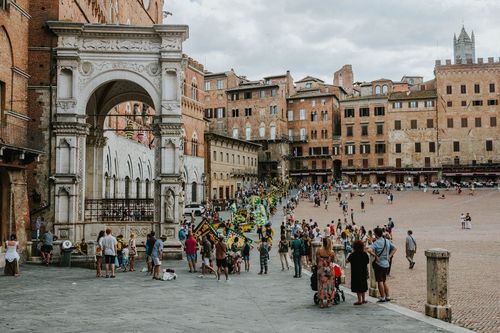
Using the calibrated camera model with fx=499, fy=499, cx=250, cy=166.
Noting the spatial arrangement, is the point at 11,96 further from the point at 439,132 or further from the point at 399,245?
the point at 439,132

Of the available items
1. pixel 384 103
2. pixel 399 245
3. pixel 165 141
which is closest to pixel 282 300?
pixel 165 141

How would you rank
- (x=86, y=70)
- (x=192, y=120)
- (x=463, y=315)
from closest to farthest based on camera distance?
(x=463, y=315), (x=86, y=70), (x=192, y=120)

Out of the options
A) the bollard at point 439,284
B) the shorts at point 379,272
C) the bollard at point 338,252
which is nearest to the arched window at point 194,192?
the bollard at point 338,252

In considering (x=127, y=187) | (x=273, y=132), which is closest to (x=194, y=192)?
(x=127, y=187)

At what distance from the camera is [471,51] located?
123 meters

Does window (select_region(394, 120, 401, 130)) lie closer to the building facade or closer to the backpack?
the building facade

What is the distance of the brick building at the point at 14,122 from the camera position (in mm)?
17977

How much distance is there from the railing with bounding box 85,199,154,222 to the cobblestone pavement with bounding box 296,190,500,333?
1005cm

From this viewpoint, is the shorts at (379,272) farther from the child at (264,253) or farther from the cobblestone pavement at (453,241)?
the child at (264,253)

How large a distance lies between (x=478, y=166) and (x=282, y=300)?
7045 cm

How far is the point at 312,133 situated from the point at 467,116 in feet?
77.2

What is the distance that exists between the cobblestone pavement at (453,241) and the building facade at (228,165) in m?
10.2

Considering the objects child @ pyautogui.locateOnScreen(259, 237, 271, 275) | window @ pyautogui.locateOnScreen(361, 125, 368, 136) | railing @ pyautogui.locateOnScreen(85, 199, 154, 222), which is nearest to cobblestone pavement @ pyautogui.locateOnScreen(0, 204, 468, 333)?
child @ pyautogui.locateOnScreen(259, 237, 271, 275)

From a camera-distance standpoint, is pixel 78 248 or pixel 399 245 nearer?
pixel 78 248
